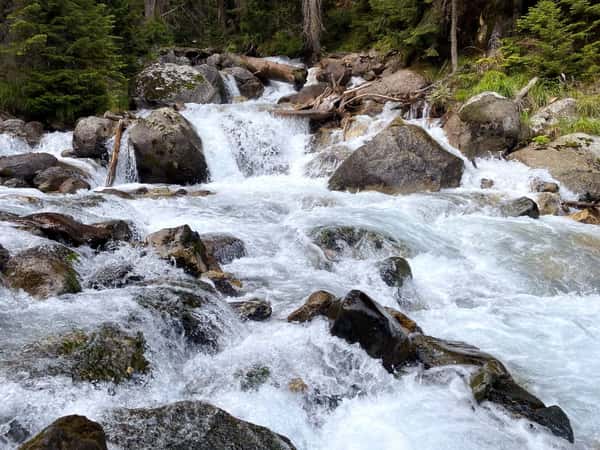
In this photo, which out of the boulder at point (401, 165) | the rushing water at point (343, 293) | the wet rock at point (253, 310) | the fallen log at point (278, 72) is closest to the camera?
the rushing water at point (343, 293)

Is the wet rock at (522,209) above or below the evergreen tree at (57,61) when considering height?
below

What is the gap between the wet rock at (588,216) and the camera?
30.4 ft

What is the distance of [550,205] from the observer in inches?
385

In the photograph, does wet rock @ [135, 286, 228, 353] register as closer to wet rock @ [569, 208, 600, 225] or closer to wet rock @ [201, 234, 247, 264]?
wet rock @ [201, 234, 247, 264]

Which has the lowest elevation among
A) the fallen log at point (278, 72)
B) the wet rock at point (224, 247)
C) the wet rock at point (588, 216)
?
the wet rock at point (588, 216)

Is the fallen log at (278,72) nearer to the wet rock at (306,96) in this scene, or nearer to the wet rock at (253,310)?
the wet rock at (306,96)

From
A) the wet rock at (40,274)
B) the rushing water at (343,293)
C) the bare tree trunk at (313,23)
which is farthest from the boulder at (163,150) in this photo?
the bare tree trunk at (313,23)

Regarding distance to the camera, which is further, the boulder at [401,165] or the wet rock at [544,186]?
the boulder at [401,165]

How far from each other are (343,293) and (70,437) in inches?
160

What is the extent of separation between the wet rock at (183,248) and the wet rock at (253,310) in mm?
883

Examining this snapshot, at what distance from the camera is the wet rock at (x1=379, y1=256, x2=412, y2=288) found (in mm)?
6555

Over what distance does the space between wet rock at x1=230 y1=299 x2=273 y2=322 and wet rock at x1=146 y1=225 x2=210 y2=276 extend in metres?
0.88

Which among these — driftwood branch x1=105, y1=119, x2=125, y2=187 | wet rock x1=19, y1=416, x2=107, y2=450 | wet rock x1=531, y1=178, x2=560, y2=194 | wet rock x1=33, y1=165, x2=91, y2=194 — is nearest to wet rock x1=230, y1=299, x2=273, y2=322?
wet rock x1=19, y1=416, x2=107, y2=450

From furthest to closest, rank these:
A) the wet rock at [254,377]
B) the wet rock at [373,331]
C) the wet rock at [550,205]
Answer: the wet rock at [550,205]
the wet rock at [373,331]
the wet rock at [254,377]
